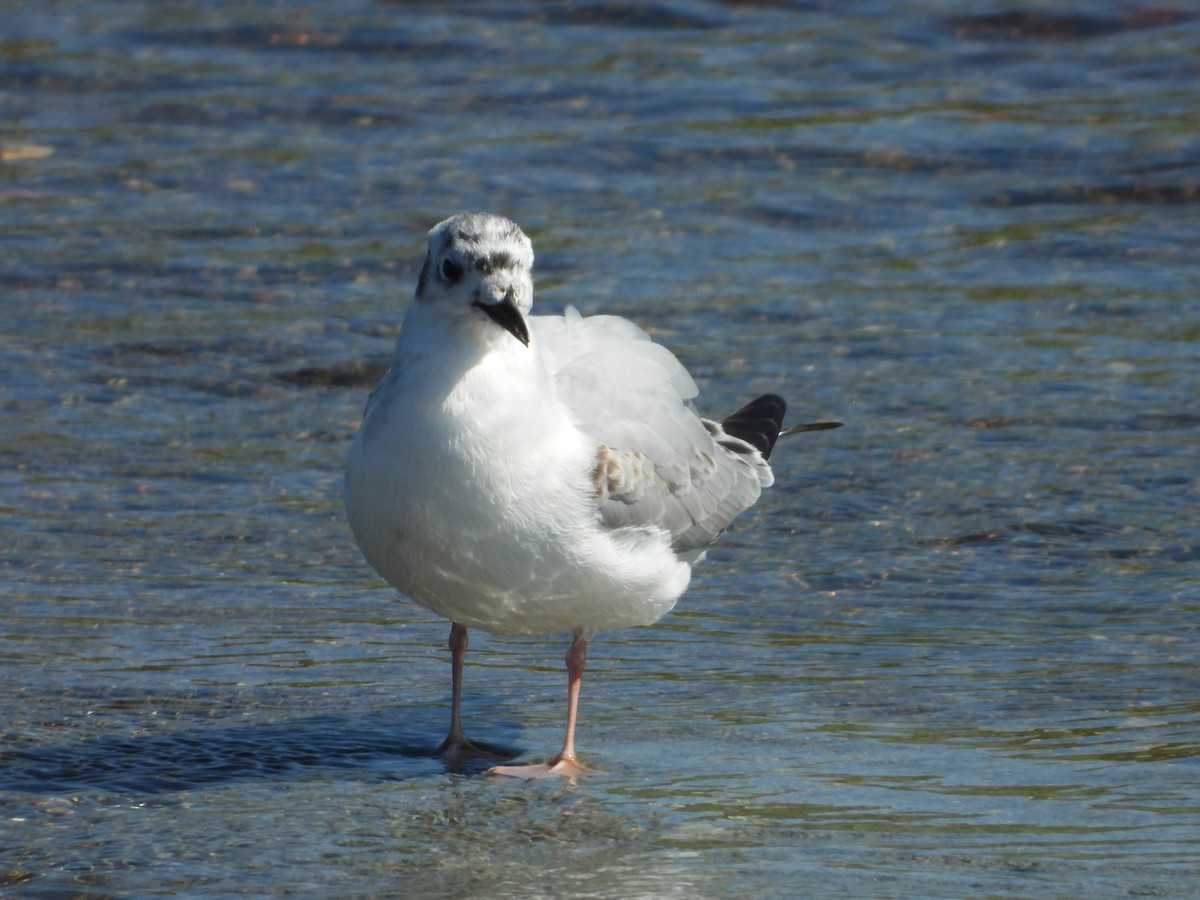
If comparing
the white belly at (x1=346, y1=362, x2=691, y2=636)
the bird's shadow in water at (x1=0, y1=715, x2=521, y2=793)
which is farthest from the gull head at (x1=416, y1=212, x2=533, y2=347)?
the bird's shadow in water at (x1=0, y1=715, x2=521, y2=793)

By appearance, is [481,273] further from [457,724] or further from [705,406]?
[705,406]

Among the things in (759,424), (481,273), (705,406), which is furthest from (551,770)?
(705,406)

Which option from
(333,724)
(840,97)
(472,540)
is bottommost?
(333,724)

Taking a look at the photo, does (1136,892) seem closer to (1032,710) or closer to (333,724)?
(1032,710)

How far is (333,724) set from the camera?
17.8 ft

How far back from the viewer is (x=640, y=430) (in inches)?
219

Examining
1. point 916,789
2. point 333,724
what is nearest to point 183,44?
point 333,724

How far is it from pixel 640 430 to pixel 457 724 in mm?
997

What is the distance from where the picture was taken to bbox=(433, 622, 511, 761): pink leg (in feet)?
17.3

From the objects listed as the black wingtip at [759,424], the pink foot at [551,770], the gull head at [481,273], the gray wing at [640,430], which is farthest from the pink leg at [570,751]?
the black wingtip at [759,424]

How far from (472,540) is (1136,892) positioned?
5.83ft

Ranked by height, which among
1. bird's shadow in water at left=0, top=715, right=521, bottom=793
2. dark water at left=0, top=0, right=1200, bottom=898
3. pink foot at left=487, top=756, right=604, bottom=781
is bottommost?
bird's shadow in water at left=0, top=715, right=521, bottom=793

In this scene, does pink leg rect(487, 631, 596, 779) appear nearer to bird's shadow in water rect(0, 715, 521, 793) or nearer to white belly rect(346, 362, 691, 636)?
bird's shadow in water rect(0, 715, 521, 793)

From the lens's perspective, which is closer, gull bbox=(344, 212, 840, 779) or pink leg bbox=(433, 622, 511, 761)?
gull bbox=(344, 212, 840, 779)
